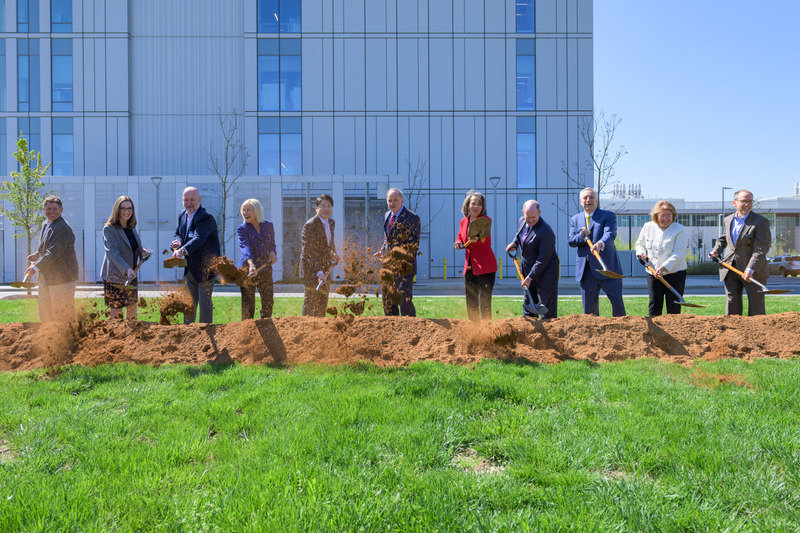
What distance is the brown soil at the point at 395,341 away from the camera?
5.39 metres

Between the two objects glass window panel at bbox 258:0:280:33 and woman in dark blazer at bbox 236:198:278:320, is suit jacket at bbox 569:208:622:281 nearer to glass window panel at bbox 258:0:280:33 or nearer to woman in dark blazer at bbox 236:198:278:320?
woman in dark blazer at bbox 236:198:278:320

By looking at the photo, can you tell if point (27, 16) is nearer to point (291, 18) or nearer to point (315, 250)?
point (291, 18)

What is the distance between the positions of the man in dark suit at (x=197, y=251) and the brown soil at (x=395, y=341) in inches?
32.5

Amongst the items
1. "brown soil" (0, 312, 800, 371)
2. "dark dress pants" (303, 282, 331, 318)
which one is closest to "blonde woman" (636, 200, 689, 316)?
"brown soil" (0, 312, 800, 371)

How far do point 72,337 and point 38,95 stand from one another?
28612 mm

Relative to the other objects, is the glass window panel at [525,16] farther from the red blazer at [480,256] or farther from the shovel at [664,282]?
the red blazer at [480,256]

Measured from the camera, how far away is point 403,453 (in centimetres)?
302

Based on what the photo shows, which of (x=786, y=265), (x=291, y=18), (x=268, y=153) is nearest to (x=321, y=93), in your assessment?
(x=268, y=153)

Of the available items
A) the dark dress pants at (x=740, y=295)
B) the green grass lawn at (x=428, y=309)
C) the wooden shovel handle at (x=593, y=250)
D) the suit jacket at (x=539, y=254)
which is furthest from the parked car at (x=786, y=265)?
the suit jacket at (x=539, y=254)

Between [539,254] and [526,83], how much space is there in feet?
78.7

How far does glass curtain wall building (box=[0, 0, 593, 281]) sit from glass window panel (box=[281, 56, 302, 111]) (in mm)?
75

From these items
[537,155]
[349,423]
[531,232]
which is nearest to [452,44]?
[537,155]

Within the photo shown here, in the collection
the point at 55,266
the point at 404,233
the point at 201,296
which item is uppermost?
the point at 404,233

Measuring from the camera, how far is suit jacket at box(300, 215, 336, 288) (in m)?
6.81
